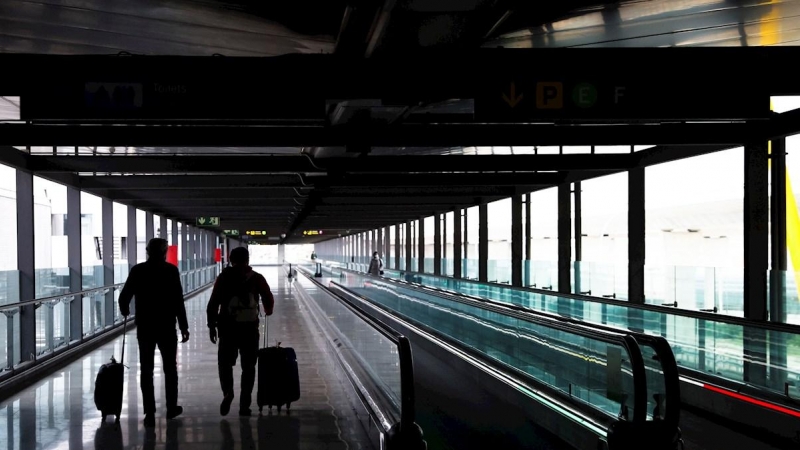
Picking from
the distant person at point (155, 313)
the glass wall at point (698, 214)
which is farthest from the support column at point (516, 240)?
the distant person at point (155, 313)

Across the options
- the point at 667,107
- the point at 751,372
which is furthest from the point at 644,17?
the point at 751,372

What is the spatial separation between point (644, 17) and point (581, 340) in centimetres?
317

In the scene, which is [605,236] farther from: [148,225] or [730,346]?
[730,346]

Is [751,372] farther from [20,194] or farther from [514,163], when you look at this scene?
[20,194]

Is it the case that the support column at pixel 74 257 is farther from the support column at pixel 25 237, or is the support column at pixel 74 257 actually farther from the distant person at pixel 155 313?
the distant person at pixel 155 313

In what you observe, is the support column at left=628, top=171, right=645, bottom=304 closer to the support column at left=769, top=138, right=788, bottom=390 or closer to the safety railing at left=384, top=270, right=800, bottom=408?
the safety railing at left=384, top=270, right=800, bottom=408

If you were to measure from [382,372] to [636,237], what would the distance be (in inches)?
383

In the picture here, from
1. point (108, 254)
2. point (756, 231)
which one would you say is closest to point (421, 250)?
point (108, 254)

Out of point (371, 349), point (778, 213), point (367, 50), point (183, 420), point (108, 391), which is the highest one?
point (367, 50)

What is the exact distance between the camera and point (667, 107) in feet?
23.0

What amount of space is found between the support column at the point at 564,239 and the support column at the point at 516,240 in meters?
3.24

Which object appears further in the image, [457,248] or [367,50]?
[457,248]

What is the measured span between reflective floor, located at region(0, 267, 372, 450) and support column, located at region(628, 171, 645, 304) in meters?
7.03

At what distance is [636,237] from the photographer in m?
15.4
